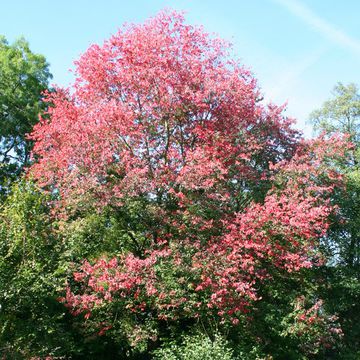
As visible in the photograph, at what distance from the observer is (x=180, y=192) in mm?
11680

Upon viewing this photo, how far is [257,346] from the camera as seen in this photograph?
11.3m

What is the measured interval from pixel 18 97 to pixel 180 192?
14312mm

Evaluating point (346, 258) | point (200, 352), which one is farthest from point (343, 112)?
point (200, 352)

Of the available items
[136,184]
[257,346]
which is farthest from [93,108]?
[257,346]

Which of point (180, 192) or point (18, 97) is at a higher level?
point (18, 97)

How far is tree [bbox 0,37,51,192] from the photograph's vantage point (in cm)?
2192

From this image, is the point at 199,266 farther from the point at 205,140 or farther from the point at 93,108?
the point at 93,108

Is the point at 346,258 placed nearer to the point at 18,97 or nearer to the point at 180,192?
the point at 180,192

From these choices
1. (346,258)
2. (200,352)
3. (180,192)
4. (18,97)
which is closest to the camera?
(200,352)

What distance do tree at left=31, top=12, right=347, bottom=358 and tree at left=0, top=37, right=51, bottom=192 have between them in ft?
28.2

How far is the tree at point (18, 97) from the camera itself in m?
21.9

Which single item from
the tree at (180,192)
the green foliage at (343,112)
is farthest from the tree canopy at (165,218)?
the green foliage at (343,112)

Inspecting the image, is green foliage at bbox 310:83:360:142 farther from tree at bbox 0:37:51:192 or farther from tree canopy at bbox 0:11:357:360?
tree at bbox 0:37:51:192

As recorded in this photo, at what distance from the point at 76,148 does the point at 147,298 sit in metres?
4.70
